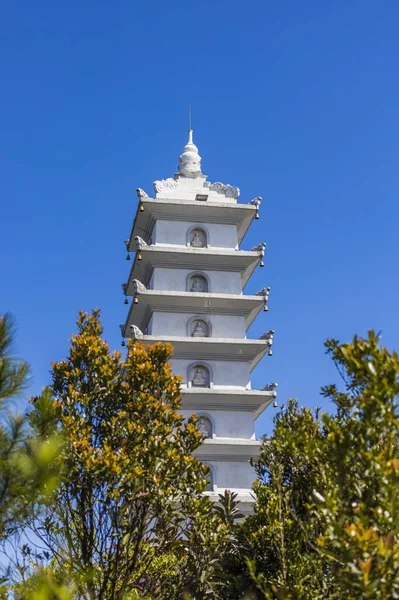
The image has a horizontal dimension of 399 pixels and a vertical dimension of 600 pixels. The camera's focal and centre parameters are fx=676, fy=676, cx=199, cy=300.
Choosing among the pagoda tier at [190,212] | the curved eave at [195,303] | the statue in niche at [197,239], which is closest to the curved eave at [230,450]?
the curved eave at [195,303]

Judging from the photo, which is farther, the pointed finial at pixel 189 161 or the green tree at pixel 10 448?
the pointed finial at pixel 189 161

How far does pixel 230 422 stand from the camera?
76.6ft

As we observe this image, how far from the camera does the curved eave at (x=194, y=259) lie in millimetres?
24812

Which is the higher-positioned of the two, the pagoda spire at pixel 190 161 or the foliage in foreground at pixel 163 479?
the pagoda spire at pixel 190 161

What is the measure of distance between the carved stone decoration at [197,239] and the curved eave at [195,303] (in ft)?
7.63

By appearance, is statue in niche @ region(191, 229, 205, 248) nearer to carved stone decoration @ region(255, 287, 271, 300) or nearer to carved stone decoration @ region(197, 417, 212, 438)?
carved stone decoration @ region(255, 287, 271, 300)

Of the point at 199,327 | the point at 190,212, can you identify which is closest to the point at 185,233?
the point at 190,212

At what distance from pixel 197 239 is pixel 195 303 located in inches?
109

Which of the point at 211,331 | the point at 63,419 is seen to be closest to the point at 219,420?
the point at 211,331

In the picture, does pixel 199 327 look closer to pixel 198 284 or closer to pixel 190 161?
pixel 198 284

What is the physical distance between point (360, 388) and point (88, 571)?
194 inches

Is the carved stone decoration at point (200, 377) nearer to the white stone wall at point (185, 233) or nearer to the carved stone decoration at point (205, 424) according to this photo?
the carved stone decoration at point (205, 424)

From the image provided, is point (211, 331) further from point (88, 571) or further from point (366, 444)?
point (366, 444)

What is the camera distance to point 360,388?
7.97 metres
